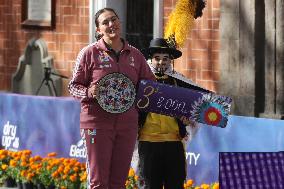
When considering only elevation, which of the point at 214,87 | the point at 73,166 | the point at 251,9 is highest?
the point at 251,9

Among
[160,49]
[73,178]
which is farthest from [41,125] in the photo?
[160,49]

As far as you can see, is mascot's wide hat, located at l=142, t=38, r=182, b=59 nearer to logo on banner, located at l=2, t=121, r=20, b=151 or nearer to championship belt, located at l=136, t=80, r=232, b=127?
championship belt, located at l=136, t=80, r=232, b=127

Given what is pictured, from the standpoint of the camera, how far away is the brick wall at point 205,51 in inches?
554

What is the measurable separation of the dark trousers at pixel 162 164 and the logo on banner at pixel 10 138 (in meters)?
5.47

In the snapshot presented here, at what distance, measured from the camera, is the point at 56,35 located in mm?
16547

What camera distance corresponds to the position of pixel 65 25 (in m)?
16.4

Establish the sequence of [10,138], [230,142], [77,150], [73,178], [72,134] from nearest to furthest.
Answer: [230,142], [73,178], [77,150], [72,134], [10,138]

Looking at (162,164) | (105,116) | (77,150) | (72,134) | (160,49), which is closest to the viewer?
(105,116)

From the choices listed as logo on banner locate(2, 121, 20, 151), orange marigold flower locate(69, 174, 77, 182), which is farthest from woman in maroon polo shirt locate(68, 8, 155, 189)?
logo on banner locate(2, 121, 20, 151)

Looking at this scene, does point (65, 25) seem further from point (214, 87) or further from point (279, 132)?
point (279, 132)

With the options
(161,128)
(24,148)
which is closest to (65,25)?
(24,148)

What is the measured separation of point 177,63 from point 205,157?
2.35m

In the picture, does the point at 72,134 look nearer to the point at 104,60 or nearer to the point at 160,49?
the point at 160,49

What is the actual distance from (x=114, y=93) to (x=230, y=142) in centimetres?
331
